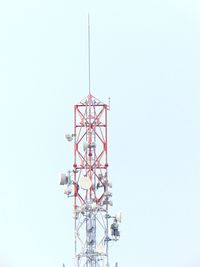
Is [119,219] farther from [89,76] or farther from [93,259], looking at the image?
[89,76]

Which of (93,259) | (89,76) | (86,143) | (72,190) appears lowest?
(93,259)

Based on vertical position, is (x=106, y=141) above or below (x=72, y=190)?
above

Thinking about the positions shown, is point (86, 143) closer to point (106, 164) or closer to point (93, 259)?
point (106, 164)

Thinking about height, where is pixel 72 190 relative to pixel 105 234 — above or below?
above

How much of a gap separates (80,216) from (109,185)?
981mm

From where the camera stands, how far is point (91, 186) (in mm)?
16125

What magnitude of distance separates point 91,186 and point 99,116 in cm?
164

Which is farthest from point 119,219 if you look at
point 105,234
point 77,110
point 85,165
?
point 77,110

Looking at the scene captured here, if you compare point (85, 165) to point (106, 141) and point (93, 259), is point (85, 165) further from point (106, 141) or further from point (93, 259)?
point (93, 259)

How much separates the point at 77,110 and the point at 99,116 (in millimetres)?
526

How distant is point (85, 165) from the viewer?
1639 cm

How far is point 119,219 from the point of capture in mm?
16391

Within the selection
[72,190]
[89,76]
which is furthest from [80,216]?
[89,76]

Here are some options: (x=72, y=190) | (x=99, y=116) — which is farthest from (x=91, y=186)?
(x=99, y=116)
